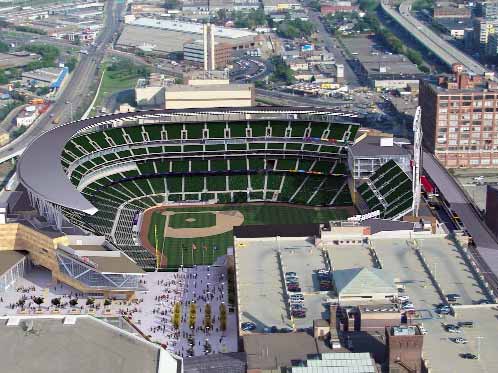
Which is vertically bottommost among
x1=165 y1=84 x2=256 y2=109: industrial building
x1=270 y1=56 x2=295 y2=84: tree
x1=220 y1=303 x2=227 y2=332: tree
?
x1=270 y1=56 x2=295 y2=84: tree

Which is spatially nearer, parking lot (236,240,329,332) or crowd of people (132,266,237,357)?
parking lot (236,240,329,332)

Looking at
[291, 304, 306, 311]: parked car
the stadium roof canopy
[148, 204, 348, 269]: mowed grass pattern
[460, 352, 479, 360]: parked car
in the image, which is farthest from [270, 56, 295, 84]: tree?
[460, 352, 479, 360]: parked car

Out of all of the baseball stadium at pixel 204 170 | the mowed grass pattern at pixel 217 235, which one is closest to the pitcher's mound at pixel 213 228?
the baseball stadium at pixel 204 170

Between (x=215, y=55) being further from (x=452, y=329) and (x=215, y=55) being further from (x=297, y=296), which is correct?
(x=452, y=329)

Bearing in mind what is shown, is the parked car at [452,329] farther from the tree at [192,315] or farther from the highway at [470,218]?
the tree at [192,315]

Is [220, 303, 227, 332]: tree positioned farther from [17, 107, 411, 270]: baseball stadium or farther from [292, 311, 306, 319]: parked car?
[17, 107, 411, 270]: baseball stadium

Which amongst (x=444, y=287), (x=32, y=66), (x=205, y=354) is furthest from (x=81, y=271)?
(x=32, y=66)
